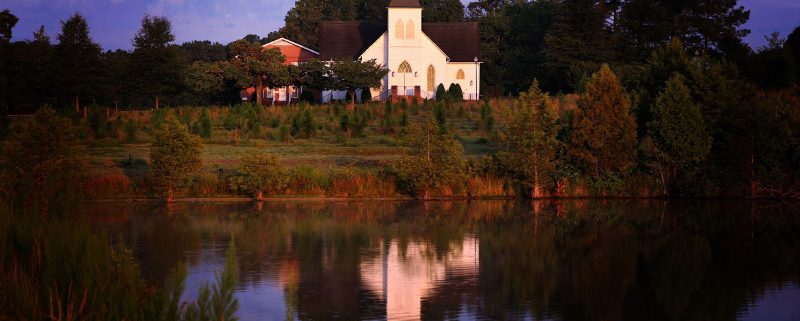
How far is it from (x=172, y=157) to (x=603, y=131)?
12.1 m

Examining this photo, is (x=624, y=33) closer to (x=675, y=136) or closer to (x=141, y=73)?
(x=141, y=73)

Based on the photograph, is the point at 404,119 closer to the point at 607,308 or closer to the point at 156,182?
the point at 156,182

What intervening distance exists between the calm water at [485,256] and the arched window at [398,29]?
37372mm

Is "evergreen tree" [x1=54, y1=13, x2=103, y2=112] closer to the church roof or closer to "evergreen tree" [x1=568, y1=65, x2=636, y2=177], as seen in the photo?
the church roof

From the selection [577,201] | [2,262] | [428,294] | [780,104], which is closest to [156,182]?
[577,201]

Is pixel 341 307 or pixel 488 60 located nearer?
pixel 341 307

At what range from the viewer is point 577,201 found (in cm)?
2633

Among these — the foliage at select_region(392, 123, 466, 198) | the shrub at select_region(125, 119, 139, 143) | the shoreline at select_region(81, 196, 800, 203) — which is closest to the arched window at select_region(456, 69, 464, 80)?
the shrub at select_region(125, 119, 139, 143)

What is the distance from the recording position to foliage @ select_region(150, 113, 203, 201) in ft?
82.4

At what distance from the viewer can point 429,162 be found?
25891 millimetres

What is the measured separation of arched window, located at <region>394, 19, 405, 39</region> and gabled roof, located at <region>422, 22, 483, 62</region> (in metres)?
4.58

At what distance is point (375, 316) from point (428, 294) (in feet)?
5.37

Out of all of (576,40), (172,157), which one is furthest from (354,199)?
(576,40)

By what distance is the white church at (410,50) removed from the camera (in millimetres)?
61875
